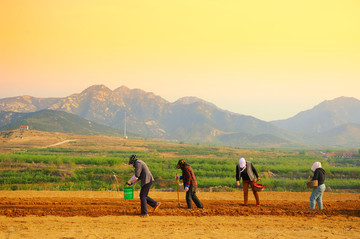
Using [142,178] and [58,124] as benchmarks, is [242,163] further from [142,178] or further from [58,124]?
[58,124]

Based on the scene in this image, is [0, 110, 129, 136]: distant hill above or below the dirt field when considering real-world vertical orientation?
above

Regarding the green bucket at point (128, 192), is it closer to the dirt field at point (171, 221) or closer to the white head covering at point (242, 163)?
the dirt field at point (171, 221)

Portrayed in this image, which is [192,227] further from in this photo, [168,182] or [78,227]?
[168,182]

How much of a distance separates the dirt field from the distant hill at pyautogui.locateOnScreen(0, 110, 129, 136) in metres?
129

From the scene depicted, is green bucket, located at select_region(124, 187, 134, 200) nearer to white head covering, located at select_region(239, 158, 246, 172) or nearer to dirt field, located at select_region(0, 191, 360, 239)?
dirt field, located at select_region(0, 191, 360, 239)

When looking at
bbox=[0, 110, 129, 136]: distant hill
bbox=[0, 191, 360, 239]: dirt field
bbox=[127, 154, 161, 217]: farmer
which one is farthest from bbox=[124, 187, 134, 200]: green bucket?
bbox=[0, 110, 129, 136]: distant hill

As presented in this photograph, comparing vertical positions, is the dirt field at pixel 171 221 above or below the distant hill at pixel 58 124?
below

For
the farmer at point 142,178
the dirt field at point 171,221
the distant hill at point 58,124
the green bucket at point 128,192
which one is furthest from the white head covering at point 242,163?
the distant hill at point 58,124

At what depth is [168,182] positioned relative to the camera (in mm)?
29547

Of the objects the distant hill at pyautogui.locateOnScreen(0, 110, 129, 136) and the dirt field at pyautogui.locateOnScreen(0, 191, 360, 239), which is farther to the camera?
the distant hill at pyautogui.locateOnScreen(0, 110, 129, 136)

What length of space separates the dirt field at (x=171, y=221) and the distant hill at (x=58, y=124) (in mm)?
128775

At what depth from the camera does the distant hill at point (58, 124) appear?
139875mm

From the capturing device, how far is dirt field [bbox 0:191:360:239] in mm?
10141

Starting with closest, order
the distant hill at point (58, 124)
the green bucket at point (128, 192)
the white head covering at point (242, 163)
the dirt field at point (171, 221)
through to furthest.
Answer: the dirt field at point (171, 221) < the white head covering at point (242, 163) < the green bucket at point (128, 192) < the distant hill at point (58, 124)
